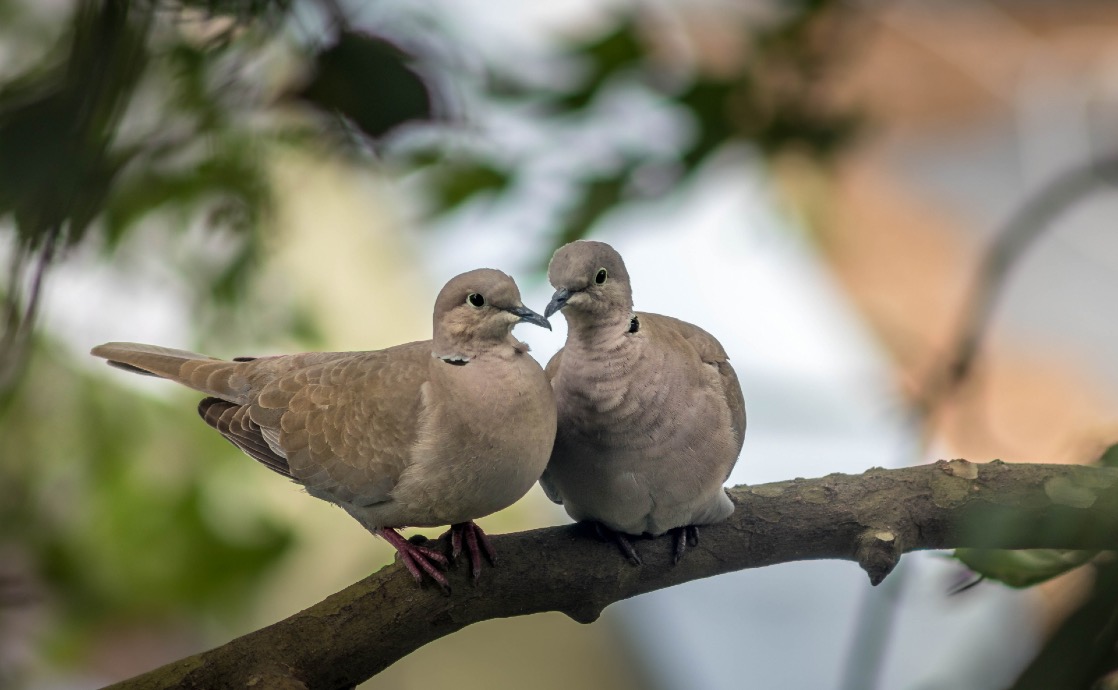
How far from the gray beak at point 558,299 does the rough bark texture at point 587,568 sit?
347 mm

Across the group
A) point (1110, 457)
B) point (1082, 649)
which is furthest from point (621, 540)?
point (1082, 649)

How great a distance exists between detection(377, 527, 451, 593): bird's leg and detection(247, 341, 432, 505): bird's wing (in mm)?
71

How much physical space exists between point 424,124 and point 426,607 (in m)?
0.87

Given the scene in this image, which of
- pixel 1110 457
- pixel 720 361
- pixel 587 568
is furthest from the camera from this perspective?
pixel 720 361

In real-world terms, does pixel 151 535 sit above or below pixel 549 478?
above

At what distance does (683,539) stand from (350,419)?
1.65ft

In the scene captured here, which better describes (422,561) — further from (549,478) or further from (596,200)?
(596,200)

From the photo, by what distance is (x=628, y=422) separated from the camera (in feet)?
4.52

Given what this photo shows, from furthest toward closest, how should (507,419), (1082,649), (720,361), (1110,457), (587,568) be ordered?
1. (720,361)
2. (587,568)
3. (507,419)
4. (1110,457)
5. (1082,649)

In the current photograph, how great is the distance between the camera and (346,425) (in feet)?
4.58

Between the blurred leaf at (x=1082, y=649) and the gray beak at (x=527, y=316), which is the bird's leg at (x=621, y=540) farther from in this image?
the blurred leaf at (x=1082, y=649)

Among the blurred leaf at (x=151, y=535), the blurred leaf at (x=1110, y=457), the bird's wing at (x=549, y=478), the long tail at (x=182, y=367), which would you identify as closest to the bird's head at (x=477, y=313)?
the bird's wing at (x=549, y=478)

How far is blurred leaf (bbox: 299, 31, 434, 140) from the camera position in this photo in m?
0.57

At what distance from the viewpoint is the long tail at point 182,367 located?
5.16 feet
